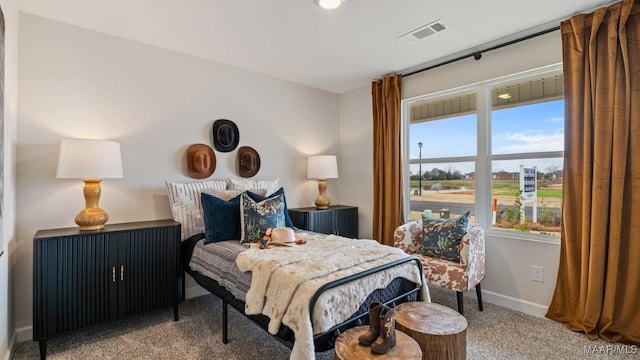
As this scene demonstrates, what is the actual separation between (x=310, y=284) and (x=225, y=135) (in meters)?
2.30

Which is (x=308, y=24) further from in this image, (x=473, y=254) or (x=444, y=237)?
(x=473, y=254)

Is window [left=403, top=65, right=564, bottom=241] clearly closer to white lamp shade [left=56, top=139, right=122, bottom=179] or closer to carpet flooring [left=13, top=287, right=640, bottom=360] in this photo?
carpet flooring [left=13, top=287, right=640, bottom=360]

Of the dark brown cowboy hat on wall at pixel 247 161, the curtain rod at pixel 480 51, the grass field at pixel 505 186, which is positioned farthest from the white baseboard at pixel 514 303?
the dark brown cowboy hat on wall at pixel 247 161

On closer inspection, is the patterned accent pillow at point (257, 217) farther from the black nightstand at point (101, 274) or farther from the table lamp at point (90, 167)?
the table lamp at point (90, 167)

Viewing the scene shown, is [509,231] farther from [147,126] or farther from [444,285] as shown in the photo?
[147,126]

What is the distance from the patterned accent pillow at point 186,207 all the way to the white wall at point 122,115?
20 cm

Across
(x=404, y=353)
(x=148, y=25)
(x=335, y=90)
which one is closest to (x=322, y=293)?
(x=404, y=353)

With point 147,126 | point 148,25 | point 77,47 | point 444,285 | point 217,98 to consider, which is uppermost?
point 148,25

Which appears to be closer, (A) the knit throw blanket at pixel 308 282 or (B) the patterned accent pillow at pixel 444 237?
(A) the knit throw blanket at pixel 308 282

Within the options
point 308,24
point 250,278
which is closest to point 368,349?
point 250,278

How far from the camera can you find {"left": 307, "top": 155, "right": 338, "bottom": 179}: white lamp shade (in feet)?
12.6

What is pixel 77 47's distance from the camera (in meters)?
2.54

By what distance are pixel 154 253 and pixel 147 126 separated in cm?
122

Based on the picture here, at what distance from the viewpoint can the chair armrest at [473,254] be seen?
2518mm
